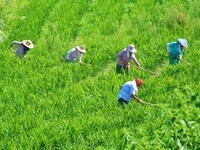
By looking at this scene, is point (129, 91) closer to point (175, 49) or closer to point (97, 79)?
point (97, 79)

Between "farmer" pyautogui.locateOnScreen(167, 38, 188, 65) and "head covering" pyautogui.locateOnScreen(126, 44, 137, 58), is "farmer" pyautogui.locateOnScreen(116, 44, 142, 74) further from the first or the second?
"farmer" pyautogui.locateOnScreen(167, 38, 188, 65)

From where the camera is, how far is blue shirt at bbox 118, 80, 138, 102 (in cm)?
738

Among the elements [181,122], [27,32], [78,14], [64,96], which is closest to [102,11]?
[78,14]

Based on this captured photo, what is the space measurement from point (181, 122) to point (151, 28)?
25.1 ft

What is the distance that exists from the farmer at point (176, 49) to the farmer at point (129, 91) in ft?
6.70

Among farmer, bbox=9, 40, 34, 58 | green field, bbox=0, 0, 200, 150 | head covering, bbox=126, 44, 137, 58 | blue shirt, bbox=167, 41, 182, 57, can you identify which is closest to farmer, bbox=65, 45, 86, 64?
green field, bbox=0, 0, 200, 150

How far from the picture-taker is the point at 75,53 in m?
10.0

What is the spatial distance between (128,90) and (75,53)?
2903mm

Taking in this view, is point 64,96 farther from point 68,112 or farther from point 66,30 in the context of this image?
point 66,30

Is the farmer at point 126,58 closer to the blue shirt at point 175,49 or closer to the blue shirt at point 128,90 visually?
the blue shirt at point 175,49

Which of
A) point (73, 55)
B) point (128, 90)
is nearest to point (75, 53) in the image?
point (73, 55)

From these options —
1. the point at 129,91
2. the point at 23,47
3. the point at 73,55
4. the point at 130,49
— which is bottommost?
the point at 23,47

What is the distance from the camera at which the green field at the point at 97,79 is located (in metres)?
5.96

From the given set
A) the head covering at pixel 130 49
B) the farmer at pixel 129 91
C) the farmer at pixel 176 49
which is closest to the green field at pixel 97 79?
the farmer at pixel 129 91
